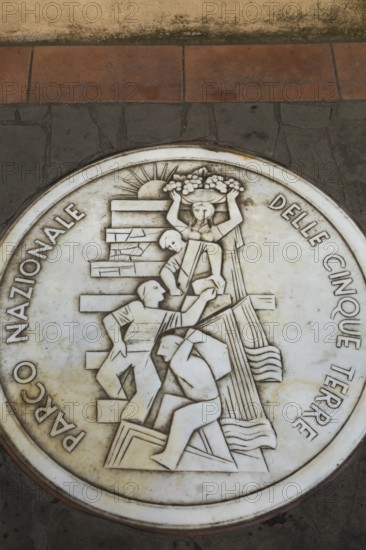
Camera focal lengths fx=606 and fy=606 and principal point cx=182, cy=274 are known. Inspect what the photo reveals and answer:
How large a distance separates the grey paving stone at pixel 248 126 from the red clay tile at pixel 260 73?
0.07 m

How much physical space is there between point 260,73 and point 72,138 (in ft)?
3.90

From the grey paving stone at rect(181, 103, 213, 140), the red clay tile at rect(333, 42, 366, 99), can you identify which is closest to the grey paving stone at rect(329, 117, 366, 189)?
the red clay tile at rect(333, 42, 366, 99)

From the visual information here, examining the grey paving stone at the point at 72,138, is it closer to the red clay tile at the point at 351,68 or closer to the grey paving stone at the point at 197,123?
the grey paving stone at the point at 197,123

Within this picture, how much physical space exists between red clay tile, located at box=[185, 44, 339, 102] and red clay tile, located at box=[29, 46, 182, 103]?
13 cm

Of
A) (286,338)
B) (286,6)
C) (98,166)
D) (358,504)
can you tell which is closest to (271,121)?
(286,6)

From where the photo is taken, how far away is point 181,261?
319 centimetres

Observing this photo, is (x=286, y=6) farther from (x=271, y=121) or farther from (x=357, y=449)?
(x=357, y=449)

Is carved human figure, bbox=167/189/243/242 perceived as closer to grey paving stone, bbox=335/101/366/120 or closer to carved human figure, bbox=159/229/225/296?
carved human figure, bbox=159/229/225/296

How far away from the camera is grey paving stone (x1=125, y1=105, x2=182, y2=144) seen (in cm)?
348

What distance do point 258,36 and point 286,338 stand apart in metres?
1.94

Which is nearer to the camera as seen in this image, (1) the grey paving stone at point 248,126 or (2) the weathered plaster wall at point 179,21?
(1) the grey paving stone at point 248,126

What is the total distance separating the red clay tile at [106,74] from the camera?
359 cm

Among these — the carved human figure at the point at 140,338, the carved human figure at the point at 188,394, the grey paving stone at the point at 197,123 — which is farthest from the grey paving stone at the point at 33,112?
the carved human figure at the point at 188,394

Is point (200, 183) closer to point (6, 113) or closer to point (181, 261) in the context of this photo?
point (181, 261)
